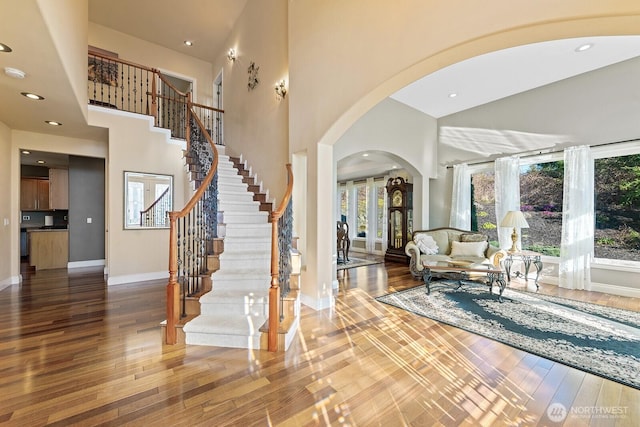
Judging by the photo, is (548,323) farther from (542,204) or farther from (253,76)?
(253,76)

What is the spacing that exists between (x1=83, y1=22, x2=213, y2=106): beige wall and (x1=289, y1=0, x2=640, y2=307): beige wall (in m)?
4.60

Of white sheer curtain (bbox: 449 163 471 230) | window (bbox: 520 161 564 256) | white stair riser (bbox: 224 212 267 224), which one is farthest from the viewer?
white sheer curtain (bbox: 449 163 471 230)

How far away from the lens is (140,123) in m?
5.24

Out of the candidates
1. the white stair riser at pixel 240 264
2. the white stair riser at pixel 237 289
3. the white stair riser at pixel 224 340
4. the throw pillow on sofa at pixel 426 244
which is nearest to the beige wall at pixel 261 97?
the white stair riser at pixel 237 289

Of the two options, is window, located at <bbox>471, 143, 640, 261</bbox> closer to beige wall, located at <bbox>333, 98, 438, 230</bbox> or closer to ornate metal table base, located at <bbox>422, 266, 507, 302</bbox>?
beige wall, located at <bbox>333, 98, 438, 230</bbox>

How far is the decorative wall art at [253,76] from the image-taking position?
5.34 meters

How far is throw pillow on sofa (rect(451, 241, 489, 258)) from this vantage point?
5410 millimetres

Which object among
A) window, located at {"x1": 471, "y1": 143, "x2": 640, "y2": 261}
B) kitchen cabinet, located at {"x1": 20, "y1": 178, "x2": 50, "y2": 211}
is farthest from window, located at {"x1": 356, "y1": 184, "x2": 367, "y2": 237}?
kitchen cabinet, located at {"x1": 20, "y1": 178, "x2": 50, "y2": 211}

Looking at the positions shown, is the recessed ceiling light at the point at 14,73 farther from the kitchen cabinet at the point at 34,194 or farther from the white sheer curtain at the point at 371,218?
the white sheer curtain at the point at 371,218

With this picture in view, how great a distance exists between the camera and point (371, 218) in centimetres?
898

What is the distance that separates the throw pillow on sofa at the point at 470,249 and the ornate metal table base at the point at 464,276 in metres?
0.50

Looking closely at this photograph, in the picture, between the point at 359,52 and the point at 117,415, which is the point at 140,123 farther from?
the point at 117,415

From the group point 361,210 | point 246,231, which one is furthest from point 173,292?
point 361,210

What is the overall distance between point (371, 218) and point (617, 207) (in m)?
5.60
